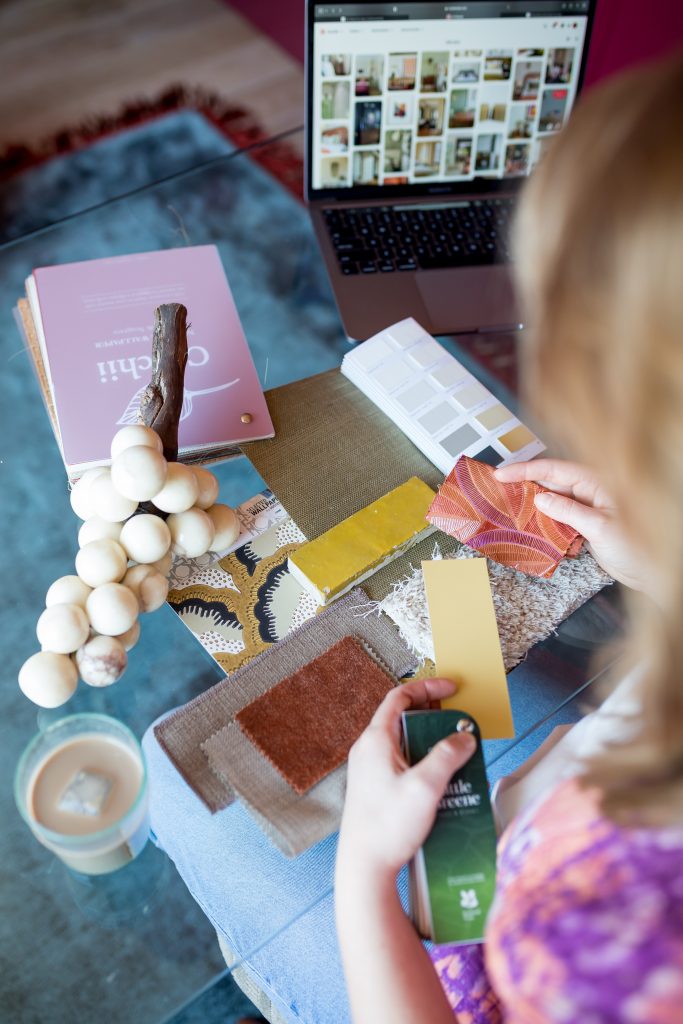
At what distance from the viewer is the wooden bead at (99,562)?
743 millimetres

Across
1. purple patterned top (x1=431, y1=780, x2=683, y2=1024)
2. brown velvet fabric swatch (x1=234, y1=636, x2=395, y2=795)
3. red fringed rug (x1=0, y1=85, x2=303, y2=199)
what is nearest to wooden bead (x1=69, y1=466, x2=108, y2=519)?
brown velvet fabric swatch (x1=234, y1=636, x2=395, y2=795)

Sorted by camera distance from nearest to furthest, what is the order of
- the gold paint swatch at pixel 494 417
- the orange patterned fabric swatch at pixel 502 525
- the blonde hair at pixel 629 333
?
the blonde hair at pixel 629 333 → the orange patterned fabric swatch at pixel 502 525 → the gold paint swatch at pixel 494 417

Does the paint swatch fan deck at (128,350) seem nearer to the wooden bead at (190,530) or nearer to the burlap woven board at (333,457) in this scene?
the burlap woven board at (333,457)

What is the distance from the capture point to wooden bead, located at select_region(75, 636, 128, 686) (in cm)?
73

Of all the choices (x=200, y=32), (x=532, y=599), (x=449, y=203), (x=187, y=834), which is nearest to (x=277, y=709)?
(x=187, y=834)

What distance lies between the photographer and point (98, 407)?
0.91m

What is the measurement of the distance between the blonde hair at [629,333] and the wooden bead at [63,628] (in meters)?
0.42

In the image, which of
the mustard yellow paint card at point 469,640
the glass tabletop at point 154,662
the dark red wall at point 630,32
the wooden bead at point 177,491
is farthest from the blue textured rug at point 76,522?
the dark red wall at point 630,32

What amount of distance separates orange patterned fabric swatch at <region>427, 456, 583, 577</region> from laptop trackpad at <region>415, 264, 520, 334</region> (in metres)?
0.28

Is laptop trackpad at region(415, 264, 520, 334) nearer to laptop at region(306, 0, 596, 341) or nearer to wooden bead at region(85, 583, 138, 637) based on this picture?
laptop at region(306, 0, 596, 341)

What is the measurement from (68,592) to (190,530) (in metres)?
0.12

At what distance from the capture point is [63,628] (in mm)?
725

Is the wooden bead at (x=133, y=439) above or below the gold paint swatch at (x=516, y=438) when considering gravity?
above

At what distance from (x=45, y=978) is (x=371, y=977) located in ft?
0.82
